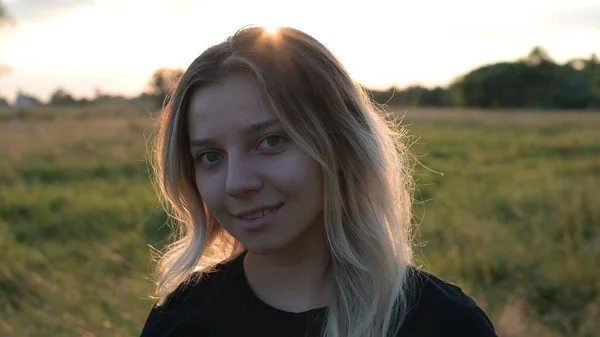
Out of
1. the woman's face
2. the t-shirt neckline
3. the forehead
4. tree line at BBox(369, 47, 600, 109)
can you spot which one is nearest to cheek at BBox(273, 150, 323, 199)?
the woman's face

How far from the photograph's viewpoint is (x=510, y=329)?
353 cm

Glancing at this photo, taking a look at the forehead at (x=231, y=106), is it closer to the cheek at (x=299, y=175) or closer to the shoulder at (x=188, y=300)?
the cheek at (x=299, y=175)

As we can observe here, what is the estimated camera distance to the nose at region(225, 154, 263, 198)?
1452mm

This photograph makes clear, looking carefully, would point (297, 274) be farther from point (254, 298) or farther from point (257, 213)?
point (257, 213)

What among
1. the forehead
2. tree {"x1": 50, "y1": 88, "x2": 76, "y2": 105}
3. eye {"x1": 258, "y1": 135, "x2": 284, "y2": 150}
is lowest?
tree {"x1": 50, "y1": 88, "x2": 76, "y2": 105}

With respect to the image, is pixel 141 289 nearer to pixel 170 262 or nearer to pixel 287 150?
pixel 170 262

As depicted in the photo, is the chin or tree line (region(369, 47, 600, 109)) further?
tree line (region(369, 47, 600, 109))

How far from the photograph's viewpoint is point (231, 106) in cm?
147

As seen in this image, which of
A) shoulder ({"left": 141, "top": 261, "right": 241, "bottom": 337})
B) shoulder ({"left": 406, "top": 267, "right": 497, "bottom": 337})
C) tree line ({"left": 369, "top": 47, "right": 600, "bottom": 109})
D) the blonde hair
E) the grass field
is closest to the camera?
shoulder ({"left": 406, "top": 267, "right": 497, "bottom": 337})

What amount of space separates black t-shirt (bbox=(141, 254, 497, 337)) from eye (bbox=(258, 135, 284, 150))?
388mm

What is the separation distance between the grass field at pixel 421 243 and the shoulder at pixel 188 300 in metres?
0.90

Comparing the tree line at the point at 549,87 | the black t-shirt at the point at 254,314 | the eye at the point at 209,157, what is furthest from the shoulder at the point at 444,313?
the tree line at the point at 549,87

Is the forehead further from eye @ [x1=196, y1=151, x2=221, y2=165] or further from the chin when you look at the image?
the chin

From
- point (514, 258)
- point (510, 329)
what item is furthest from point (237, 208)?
point (514, 258)
